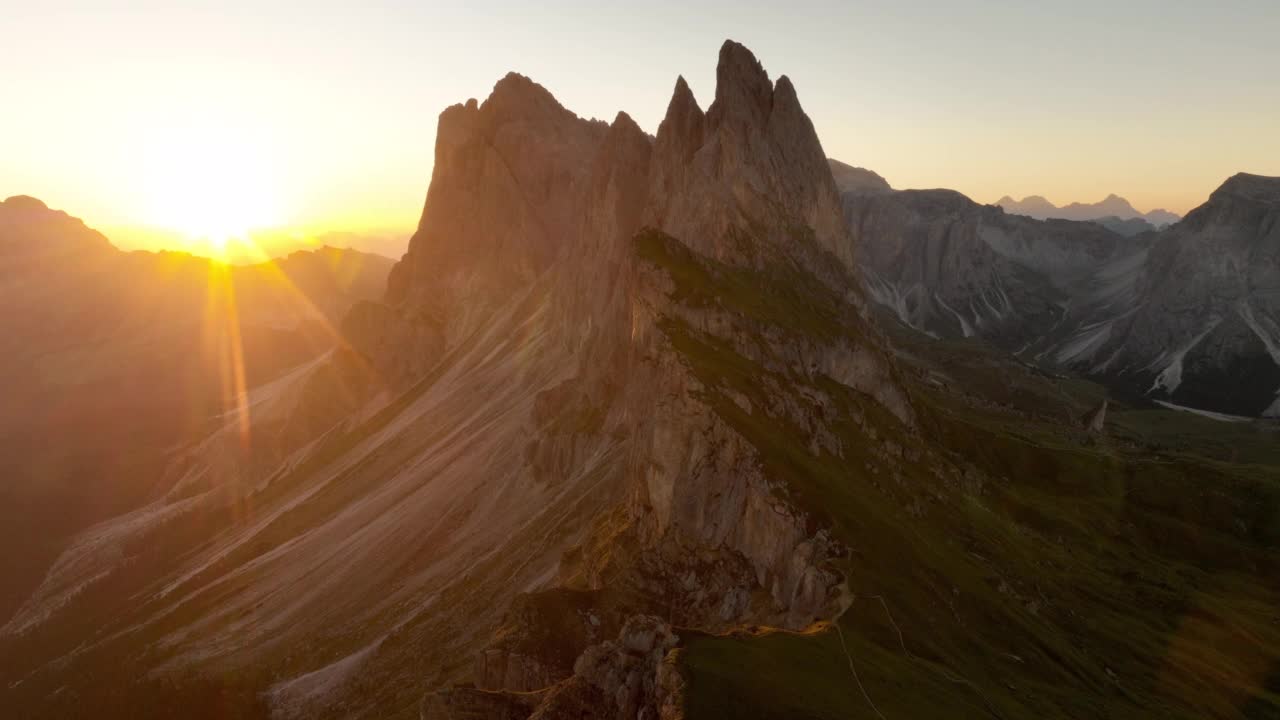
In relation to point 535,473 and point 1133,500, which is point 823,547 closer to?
point 535,473

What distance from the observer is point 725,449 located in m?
79.6

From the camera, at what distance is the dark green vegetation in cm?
5766

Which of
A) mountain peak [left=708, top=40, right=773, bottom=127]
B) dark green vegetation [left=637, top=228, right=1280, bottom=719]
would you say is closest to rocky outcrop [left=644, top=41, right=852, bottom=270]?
mountain peak [left=708, top=40, right=773, bottom=127]

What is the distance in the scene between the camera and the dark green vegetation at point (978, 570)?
2270 inches

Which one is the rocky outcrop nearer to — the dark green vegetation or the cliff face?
the cliff face

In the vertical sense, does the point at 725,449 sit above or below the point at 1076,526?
above

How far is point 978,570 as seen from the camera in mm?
92438

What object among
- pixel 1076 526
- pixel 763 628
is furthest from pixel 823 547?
pixel 1076 526

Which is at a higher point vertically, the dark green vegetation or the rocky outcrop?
the rocky outcrop

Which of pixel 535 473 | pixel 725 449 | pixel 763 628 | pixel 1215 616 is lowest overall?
pixel 1215 616

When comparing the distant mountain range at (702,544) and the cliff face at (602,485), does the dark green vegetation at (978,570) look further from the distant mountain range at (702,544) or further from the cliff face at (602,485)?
the cliff face at (602,485)

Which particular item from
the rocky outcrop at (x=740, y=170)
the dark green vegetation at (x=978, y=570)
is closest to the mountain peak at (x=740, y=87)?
the rocky outcrop at (x=740, y=170)

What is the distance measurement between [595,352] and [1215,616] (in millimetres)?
97213

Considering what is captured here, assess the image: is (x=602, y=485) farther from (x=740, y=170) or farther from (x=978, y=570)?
(x=740, y=170)
